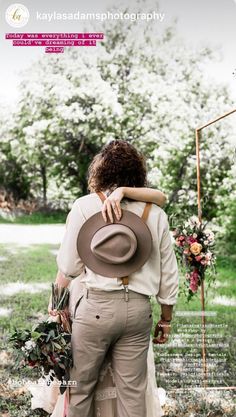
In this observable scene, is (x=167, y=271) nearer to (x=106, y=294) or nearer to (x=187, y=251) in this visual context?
(x=106, y=294)

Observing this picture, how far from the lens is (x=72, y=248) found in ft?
7.33

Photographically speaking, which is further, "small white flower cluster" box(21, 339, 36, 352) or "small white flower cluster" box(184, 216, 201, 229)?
"small white flower cluster" box(184, 216, 201, 229)

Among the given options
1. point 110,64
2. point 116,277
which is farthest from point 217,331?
point 110,64

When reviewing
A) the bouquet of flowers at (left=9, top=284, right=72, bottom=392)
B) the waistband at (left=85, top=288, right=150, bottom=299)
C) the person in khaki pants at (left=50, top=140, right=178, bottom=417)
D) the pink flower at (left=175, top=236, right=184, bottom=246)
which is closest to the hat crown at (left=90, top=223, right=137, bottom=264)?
the person in khaki pants at (left=50, top=140, right=178, bottom=417)

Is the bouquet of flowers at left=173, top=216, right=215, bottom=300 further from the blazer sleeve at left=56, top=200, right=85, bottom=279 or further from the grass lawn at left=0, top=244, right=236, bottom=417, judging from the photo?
the blazer sleeve at left=56, top=200, right=85, bottom=279

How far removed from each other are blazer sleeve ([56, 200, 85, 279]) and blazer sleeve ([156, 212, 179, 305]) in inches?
14.1

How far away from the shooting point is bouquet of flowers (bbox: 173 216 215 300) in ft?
9.84

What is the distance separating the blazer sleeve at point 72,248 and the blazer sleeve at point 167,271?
1.17 ft

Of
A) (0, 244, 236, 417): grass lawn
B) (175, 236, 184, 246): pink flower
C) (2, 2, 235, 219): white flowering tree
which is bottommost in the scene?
(0, 244, 236, 417): grass lawn

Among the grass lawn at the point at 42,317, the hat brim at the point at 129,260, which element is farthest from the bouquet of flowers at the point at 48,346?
the grass lawn at the point at 42,317

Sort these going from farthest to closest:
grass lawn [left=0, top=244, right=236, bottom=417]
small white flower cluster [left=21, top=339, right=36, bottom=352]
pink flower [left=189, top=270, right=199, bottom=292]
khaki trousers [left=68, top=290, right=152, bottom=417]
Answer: pink flower [left=189, top=270, right=199, bottom=292] → grass lawn [left=0, top=244, right=236, bottom=417] → small white flower cluster [left=21, top=339, right=36, bottom=352] → khaki trousers [left=68, top=290, right=152, bottom=417]

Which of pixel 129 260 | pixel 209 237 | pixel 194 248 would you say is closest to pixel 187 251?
pixel 194 248

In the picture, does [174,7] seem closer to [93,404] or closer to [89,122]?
[89,122]

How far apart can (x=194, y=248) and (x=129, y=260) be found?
34.8 inches
